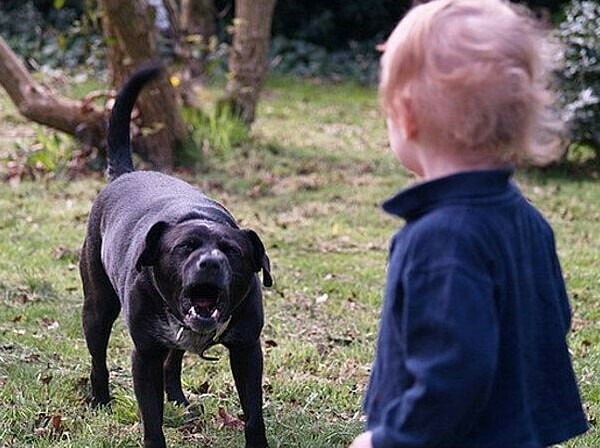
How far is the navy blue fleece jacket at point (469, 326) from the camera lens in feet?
6.39

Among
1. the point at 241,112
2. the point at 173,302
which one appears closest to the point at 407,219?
the point at 173,302

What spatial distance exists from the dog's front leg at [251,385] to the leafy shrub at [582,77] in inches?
274

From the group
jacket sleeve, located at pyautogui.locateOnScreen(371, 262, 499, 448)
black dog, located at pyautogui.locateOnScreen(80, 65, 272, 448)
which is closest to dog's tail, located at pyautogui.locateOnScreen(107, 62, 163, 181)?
black dog, located at pyautogui.locateOnScreen(80, 65, 272, 448)

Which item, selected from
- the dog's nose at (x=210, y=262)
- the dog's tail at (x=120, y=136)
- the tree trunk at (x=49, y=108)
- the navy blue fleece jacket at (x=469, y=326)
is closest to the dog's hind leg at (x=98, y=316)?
the dog's tail at (x=120, y=136)

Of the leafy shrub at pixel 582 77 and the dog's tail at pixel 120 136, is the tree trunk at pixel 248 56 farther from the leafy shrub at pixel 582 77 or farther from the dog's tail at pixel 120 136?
the dog's tail at pixel 120 136

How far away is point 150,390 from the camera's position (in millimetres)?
3930

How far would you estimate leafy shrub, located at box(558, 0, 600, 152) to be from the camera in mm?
10406

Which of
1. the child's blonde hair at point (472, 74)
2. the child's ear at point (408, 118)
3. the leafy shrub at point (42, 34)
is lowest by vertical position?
the leafy shrub at point (42, 34)

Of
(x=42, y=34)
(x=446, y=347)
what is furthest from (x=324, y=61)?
(x=446, y=347)

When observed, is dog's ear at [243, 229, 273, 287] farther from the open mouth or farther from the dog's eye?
the open mouth

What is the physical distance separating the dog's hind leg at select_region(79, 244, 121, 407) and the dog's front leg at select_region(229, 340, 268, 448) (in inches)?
30.6

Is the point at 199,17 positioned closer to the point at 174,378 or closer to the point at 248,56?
the point at 248,56

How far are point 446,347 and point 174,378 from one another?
9.22ft

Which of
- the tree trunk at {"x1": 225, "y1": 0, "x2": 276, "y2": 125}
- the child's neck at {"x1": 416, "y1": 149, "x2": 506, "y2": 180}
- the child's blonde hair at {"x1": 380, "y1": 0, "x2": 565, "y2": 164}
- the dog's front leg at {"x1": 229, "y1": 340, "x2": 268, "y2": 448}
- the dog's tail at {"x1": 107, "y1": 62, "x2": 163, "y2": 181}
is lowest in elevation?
the tree trunk at {"x1": 225, "y1": 0, "x2": 276, "y2": 125}
